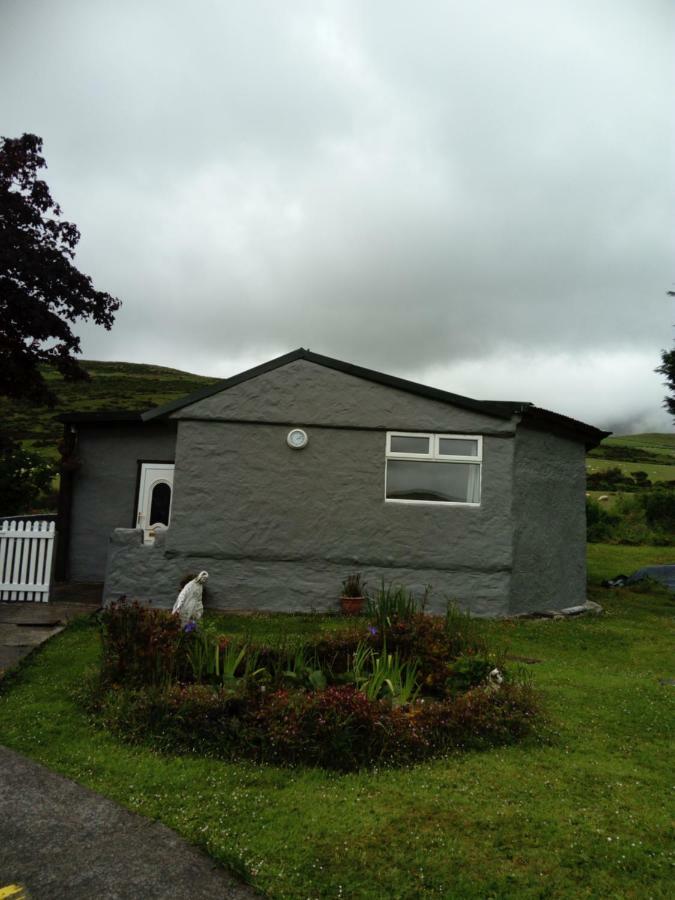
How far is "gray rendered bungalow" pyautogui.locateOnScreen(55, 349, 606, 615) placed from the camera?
1003 cm

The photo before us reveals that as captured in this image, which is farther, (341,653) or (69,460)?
(69,460)

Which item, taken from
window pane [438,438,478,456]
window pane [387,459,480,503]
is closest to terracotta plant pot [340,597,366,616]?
window pane [387,459,480,503]

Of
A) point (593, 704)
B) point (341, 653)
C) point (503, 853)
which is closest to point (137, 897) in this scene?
point (503, 853)

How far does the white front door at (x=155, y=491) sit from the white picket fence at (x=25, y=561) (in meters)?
2.60

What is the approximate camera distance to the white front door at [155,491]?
1241cm

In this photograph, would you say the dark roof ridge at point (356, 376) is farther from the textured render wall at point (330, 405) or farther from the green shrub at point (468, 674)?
the green shrub at point (468, 674)

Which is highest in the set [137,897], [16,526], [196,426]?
[196,426]

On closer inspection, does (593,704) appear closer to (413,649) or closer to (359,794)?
(413,649)

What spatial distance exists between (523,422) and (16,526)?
888 cm

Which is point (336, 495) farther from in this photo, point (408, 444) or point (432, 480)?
point (432, 480)

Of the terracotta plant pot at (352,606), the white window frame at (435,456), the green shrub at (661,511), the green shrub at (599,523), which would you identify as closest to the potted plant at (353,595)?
the terracotta plant pot at (352,606)

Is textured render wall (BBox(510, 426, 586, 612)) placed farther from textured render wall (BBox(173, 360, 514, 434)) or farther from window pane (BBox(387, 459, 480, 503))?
textured render wall (BBox(173, 360, 514, 434))

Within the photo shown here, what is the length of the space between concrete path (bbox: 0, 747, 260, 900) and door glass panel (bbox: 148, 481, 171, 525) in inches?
345

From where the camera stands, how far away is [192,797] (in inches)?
146
